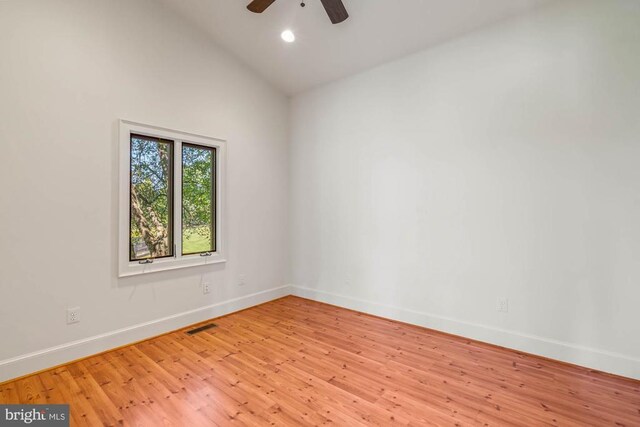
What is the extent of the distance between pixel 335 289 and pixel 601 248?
113 inches

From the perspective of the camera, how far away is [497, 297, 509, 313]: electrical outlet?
2980 mm

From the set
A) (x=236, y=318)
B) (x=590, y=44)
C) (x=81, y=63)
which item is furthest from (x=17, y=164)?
(x=590, y=44)

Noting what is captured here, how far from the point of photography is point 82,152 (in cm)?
287

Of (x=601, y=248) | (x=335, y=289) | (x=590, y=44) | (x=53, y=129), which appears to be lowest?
(x=335, y=289)

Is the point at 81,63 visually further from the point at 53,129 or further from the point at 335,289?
the point at 335,289

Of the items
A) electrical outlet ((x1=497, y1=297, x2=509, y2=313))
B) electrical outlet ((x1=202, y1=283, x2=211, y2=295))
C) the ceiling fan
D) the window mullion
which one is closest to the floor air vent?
electrical outlet ((x1=202, y1=283, x2=211, y2=295))

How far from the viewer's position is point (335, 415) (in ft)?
6.56

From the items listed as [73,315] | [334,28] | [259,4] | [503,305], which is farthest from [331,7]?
[73,315]

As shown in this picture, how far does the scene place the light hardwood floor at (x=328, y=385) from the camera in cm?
200

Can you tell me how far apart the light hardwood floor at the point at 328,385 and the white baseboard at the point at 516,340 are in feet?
0.25

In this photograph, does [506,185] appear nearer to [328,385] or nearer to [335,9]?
[335,9]

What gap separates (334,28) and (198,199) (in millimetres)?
2559

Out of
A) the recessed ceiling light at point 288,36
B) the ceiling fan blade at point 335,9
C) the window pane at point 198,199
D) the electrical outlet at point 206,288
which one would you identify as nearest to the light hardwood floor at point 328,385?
the electrical outlet at point 206,288

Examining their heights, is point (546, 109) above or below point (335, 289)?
above
